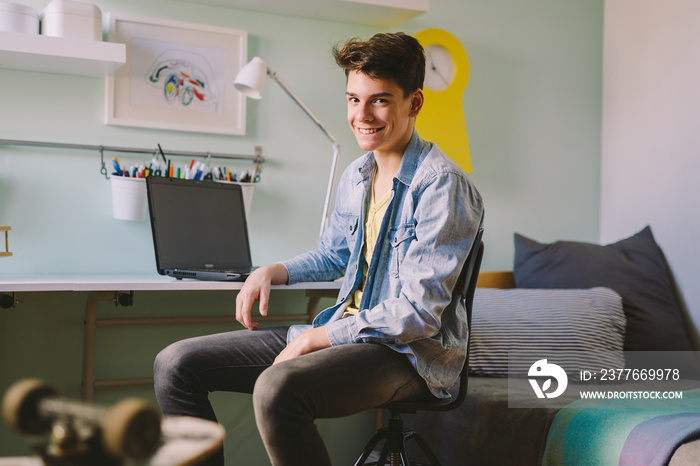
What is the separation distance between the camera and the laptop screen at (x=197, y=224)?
6.48 feet

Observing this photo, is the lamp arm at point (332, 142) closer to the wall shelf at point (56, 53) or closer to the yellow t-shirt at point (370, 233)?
the wall shelf at point (56, 53)

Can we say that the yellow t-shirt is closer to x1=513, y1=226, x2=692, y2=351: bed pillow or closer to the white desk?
the white desk

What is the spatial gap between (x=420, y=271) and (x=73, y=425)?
2.81 feet

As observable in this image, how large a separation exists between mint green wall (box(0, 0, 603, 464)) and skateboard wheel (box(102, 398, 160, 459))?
166 cm

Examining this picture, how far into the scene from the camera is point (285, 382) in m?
1.21

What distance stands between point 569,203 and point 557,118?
0.36 m

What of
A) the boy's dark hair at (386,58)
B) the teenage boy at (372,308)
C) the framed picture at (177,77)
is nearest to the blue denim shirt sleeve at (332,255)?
the teenage boy at (372,308)

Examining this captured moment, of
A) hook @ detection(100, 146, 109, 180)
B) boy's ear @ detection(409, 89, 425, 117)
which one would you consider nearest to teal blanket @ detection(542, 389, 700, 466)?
boy's ear @ detection(409, 89, 425, 117)

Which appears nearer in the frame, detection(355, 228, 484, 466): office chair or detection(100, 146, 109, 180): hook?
detection(355, 228, 484, 466): office chair

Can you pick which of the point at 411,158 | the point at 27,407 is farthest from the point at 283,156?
the point at 27,407

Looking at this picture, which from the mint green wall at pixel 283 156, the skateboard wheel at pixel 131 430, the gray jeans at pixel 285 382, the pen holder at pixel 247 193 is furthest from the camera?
the pen holder at pixel 247 193

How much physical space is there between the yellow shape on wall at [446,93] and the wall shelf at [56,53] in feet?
3.65

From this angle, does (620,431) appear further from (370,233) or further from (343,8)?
(343,8)

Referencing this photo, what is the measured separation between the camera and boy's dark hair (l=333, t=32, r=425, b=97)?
1.49 m
